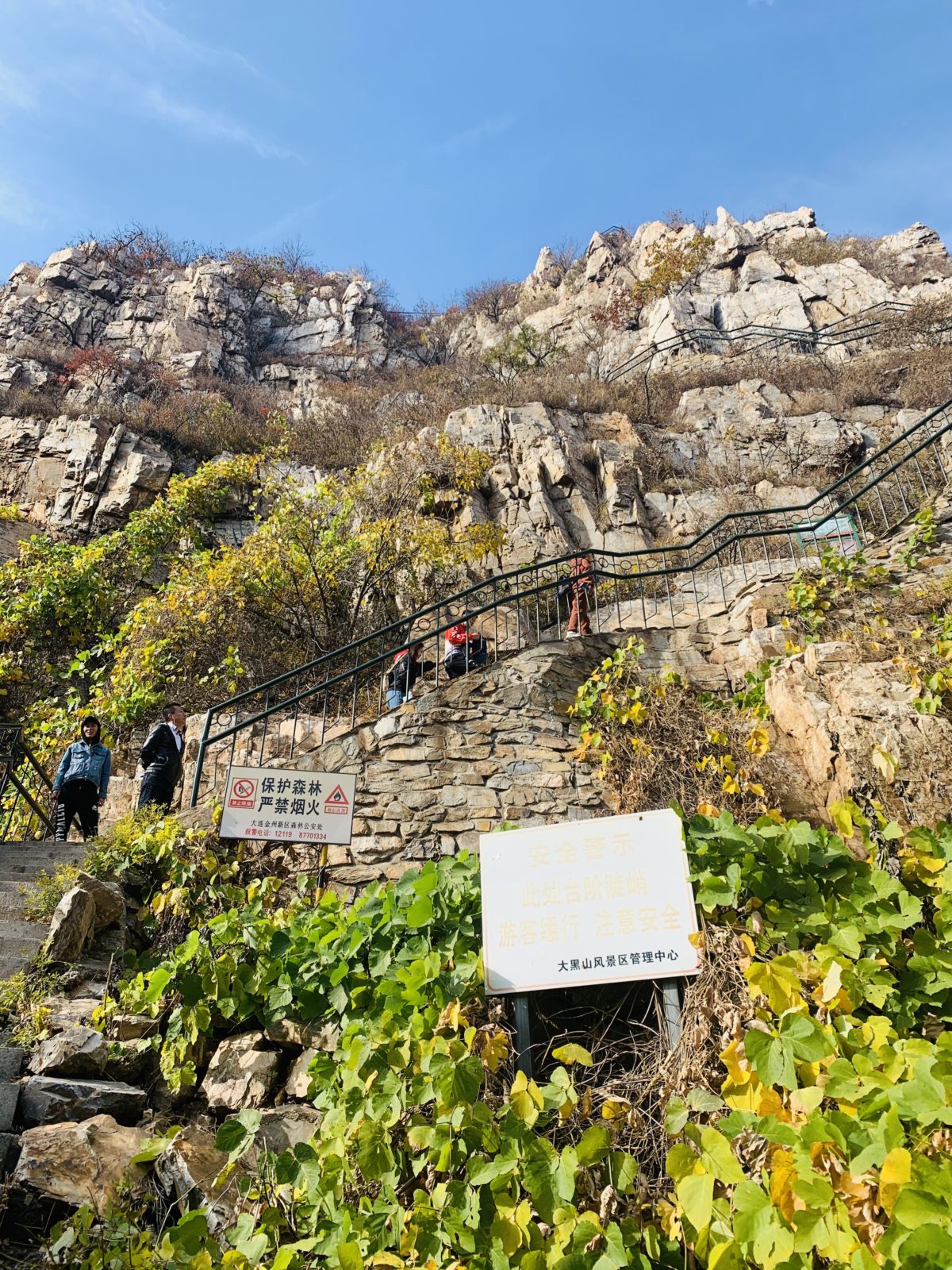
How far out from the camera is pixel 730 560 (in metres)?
10.5

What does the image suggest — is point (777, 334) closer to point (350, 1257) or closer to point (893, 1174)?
point (893, 1174)

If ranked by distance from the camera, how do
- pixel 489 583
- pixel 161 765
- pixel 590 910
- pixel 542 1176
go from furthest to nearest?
pixel 489 583 → pixel 161 765 → pixel 590 910 → pixel 542 1176

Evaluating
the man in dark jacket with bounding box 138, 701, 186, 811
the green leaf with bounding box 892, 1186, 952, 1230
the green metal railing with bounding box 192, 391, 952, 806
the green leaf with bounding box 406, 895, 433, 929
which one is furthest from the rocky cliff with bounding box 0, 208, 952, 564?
the green leaf with bounding box 892, 1186, 952, 1230

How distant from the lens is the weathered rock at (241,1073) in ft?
11.2

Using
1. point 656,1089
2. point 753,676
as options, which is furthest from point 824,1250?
point 753,676

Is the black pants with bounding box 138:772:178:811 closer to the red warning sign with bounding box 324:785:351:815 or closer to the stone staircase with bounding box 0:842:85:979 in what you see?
the stone staircase with bounding box 0:842:85:979

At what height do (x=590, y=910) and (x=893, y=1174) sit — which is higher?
(x=590, y=910)

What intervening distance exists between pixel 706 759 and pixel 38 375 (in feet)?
62.7

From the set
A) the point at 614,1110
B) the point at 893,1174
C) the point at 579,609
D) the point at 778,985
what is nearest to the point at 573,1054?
the point at 614,1110

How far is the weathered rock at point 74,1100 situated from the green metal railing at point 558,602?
113 inches

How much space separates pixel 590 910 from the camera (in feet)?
9.02

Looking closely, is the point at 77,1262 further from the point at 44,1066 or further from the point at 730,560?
the point at 730,560

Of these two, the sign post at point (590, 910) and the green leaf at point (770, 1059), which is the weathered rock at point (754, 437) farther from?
the green leaf at point (770, 1059)

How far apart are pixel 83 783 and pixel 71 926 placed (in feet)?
9.04
